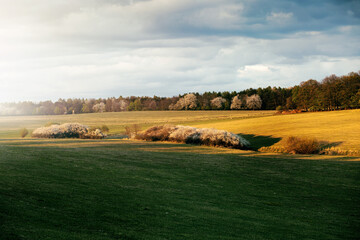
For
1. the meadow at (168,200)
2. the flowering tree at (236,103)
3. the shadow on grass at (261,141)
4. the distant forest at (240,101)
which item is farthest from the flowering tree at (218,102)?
the meadow at (168,200)

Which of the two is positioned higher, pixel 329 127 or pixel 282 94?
pixel 282 94

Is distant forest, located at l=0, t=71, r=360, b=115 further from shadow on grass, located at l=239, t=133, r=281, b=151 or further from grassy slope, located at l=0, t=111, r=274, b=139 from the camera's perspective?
shadow on grass, located at l=239, t=133, r=281, b=151

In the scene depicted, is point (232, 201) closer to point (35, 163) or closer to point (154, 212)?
point (154, 212)

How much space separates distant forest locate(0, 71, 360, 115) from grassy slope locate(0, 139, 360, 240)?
A: 76773mm

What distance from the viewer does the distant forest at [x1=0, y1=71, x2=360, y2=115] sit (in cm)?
9062

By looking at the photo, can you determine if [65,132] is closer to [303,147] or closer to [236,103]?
[303,147]

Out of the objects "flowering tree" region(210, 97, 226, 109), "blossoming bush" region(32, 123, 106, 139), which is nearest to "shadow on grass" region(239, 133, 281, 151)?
"blossoming bush" region(32, 123, 106, 139)

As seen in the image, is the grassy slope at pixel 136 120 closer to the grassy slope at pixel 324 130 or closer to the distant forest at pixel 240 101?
the distant forest at pixel 240 101

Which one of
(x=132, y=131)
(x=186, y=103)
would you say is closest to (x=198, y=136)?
(x=132, y=131)

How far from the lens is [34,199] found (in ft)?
31.8

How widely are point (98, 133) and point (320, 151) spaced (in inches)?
1347

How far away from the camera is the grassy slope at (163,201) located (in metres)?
8.52

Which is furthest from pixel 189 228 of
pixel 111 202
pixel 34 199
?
pixel 34 199

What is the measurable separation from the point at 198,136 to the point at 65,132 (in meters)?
21.2
